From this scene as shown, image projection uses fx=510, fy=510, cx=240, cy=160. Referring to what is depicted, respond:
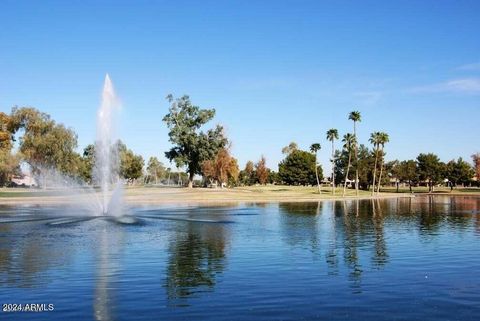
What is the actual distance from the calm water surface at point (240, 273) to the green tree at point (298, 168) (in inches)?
5616

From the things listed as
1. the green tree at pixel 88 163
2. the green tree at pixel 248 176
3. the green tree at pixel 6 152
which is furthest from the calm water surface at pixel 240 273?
the green tree at pixel 248 176

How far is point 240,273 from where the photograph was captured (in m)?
21.5

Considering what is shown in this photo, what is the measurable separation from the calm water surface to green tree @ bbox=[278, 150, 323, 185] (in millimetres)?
142644

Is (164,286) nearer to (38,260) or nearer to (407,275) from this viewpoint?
(38,260)

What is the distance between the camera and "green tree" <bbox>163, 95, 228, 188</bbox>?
354ft

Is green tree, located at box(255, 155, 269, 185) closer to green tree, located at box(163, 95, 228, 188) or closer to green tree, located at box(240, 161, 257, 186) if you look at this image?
green tree, located at box(240, 161, 257, 186)

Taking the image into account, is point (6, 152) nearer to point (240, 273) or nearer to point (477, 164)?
point (240, 273)

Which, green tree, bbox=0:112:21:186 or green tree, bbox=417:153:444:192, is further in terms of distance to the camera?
green tree, bbox=417:153:444:192

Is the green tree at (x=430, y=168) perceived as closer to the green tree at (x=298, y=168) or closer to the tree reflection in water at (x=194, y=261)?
the green tree at (x=298, y=168)

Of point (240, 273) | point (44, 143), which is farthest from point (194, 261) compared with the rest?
point (44, 143)

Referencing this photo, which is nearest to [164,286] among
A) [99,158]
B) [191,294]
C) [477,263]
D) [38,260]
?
[191,294]

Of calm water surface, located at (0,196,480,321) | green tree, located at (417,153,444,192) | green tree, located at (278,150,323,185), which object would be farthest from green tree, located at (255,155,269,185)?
calm water surface, located at (0,196,480,321)

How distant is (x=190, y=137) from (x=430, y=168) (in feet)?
303

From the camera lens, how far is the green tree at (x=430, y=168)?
540 feet
